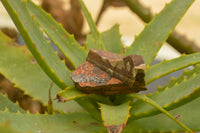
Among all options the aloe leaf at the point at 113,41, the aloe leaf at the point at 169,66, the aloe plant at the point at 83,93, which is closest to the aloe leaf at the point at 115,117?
the aloe plant at the point at 83,93

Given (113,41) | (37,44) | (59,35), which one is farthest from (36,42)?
(113,41)

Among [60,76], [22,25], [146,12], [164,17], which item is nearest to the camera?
[22,25]

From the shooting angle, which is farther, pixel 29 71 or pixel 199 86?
pixel 29 71

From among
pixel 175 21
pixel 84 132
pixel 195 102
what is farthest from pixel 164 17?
pixel 84 132

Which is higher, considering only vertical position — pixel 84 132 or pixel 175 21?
pixel 175 21

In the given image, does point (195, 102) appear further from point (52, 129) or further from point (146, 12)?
point (146, 12)

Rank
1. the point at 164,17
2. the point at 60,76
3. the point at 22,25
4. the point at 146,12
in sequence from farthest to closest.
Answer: the point at 146,12 < the point at 164,17 < the point at 60,76 < the point at 22,25

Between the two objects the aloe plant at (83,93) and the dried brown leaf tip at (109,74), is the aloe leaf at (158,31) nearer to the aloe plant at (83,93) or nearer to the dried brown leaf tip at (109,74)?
the aloe plant at (83,93)
